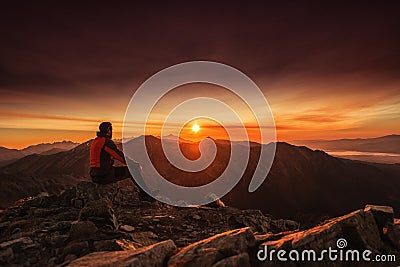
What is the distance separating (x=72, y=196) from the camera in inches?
598

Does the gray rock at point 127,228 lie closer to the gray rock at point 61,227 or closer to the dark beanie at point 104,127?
the gray rock at point 61,227

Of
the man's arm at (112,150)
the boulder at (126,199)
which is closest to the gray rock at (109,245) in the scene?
the man's arm at (112,150)

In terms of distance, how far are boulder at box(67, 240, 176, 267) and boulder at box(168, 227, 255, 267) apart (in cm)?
34

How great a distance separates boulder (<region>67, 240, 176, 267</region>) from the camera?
18.7 ft

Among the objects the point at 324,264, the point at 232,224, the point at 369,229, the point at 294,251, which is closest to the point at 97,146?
the point at 232,224

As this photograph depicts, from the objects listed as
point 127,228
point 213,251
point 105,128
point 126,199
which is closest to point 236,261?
point 213,251

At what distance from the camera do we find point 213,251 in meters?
6.35

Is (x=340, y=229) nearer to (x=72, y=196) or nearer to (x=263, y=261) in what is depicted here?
(x=263, y=261)

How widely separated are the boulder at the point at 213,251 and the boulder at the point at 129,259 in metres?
0.34

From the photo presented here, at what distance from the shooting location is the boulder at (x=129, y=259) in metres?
5.69

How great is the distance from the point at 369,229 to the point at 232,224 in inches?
272

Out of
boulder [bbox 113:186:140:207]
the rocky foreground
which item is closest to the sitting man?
the rocky foreground

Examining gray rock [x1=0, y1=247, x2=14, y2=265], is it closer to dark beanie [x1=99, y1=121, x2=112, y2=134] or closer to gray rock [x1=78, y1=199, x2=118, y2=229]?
gray rock [x1=78, y1=199, x2=118, y2=229]

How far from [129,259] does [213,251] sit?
2112 mm
